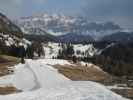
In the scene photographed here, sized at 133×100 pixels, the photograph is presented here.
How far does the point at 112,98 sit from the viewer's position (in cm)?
3641

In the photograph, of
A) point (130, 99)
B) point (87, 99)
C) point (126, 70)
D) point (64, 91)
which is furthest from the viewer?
point (126, 70)

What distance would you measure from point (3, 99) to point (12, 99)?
0.99 metres

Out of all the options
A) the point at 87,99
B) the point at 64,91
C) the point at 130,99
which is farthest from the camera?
the point at 64,91

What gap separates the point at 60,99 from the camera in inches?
1415

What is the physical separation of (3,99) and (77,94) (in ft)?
26.3

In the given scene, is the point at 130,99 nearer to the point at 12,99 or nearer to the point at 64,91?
the point at 64,91

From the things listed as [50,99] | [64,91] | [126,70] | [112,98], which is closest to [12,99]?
[50,99]

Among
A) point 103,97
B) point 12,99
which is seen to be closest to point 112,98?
point 103,97

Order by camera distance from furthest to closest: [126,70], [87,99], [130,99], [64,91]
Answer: [126,70] → [64,91] → [130,99] → [87,99]

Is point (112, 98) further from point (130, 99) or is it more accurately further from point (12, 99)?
point (12, 99)

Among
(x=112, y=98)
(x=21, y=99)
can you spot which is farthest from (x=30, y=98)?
(x=112, y=98)

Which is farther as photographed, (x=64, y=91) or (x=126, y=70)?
(x=126, y=70)

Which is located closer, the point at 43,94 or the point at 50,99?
the point at 50,99

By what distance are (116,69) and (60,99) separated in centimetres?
15744
